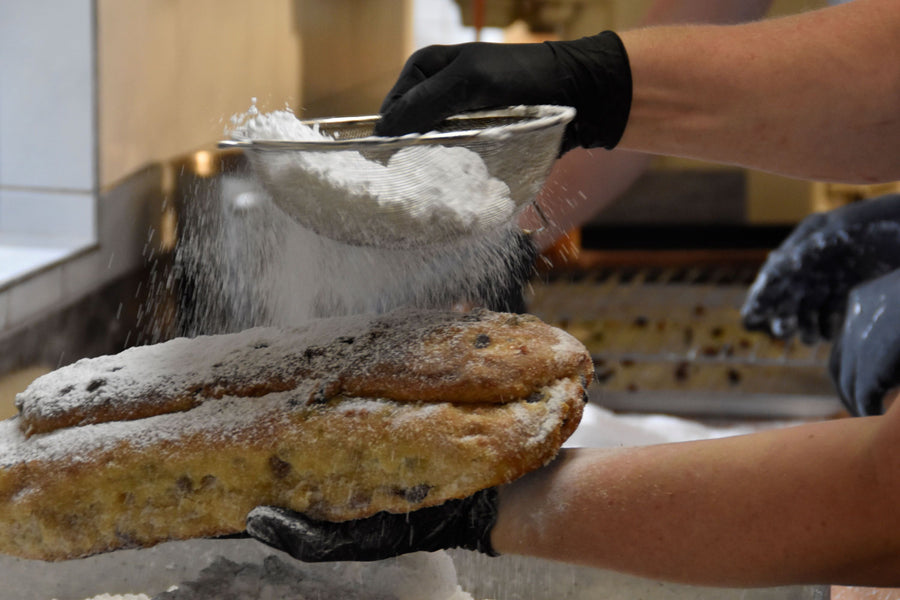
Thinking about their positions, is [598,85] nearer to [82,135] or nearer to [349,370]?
[349,370]

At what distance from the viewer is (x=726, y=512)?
2.36 ft

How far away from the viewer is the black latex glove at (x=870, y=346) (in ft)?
4.41

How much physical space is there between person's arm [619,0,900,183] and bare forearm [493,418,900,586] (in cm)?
42

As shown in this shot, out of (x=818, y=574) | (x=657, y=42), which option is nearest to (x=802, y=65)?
(x=657, y=42)

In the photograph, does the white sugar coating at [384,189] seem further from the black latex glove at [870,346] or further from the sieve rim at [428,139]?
the black latex glove at [870,346]

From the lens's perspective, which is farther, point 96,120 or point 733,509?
point 96,120

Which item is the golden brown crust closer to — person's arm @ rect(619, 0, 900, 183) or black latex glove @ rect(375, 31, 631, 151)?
black latex glove @ rect(375, 31, 631, 151)

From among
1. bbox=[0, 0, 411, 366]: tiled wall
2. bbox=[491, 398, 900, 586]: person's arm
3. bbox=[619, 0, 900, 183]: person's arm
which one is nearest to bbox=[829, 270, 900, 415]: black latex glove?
bbox=[619, 0, 900, 183]: person's arm

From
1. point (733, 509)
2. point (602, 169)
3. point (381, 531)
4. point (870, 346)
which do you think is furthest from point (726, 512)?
point (602, 169)

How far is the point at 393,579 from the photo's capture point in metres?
0.82

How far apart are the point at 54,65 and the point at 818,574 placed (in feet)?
4.85

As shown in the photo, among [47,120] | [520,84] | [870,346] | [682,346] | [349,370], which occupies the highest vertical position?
[520,84]

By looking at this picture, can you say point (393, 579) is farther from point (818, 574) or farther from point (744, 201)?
point (744, 201)

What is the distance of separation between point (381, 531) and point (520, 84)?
457 millimetres
